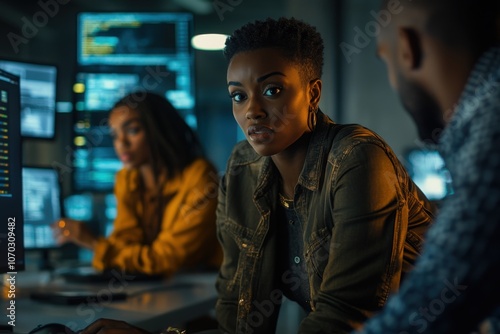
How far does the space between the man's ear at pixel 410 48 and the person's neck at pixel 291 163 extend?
1.85ft

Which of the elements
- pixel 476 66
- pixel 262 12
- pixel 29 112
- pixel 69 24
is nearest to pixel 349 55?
pixel 262 12

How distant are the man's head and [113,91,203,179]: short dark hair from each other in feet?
6.16

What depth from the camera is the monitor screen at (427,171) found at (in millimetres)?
4930

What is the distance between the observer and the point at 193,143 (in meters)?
→ 2.82

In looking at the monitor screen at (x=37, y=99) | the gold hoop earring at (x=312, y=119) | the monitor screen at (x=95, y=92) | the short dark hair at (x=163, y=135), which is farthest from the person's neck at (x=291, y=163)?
the monitor screen at (x=95, y=92)

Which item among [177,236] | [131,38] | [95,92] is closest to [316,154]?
[177,236]

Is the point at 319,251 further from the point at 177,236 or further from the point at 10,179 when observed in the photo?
the point at 177,236

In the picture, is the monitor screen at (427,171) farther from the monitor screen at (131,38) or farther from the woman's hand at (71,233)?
the woman's hand at (71,233)

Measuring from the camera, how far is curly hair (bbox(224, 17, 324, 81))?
1396mm

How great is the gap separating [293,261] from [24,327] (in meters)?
0.66

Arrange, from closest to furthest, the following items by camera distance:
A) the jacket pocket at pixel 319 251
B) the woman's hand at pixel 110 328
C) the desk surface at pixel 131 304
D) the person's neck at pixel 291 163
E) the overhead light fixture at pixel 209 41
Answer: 1. the woman's hand at pixel 110 328
2. the jacket pocket at pixel 319 251
3. the person's neck at pixel 291 163
4. the desk surface at pixel 131 304
5. the overhead light fixture at pixel 209 41

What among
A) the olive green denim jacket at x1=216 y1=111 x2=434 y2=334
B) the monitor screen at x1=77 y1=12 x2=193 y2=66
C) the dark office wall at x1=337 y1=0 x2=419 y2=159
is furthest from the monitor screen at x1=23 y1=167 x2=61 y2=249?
the dark office wall at x1=337 y1=0 x2=419 y2=159

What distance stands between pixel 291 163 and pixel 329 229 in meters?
0.21

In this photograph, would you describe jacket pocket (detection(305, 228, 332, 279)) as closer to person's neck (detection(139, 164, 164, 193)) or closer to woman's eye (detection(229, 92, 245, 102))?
woman's eye (detection(229, 92, 245, 102))
